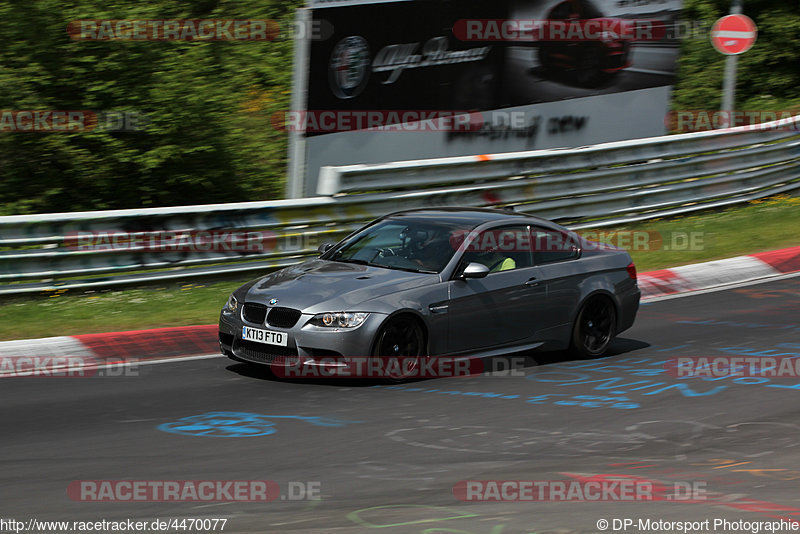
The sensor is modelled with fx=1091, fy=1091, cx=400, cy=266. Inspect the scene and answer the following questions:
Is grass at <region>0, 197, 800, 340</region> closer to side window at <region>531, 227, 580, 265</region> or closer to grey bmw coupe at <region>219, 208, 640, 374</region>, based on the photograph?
grey bmw coupe at <region>219, 208, 640, 374</region>

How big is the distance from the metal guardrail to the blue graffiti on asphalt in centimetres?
491

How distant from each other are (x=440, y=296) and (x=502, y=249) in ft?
3.45

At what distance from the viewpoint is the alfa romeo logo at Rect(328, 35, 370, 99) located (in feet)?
46.6

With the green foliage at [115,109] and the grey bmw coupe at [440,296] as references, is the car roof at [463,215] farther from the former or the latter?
the green foliage at [115,109]

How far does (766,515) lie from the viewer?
18.6 feet

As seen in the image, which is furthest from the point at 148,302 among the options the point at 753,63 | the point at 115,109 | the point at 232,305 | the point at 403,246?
the point at 753,63

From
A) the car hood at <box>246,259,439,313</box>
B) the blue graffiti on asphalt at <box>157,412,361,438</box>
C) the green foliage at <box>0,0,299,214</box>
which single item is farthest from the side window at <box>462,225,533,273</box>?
the green foliage at <box>0,0,299,214</box>

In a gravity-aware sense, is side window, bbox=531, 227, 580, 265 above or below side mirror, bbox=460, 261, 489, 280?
above

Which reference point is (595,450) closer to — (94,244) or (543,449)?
(543,449)

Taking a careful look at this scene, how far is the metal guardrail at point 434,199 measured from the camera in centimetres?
1225

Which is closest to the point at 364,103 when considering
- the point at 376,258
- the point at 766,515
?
the point at 376,258

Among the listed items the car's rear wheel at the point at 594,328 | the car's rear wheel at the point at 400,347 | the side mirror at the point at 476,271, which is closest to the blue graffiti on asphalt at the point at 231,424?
the car's rear wheel at the point at 400,347

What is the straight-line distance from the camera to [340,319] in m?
8.70

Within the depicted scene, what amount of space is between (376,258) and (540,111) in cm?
892
